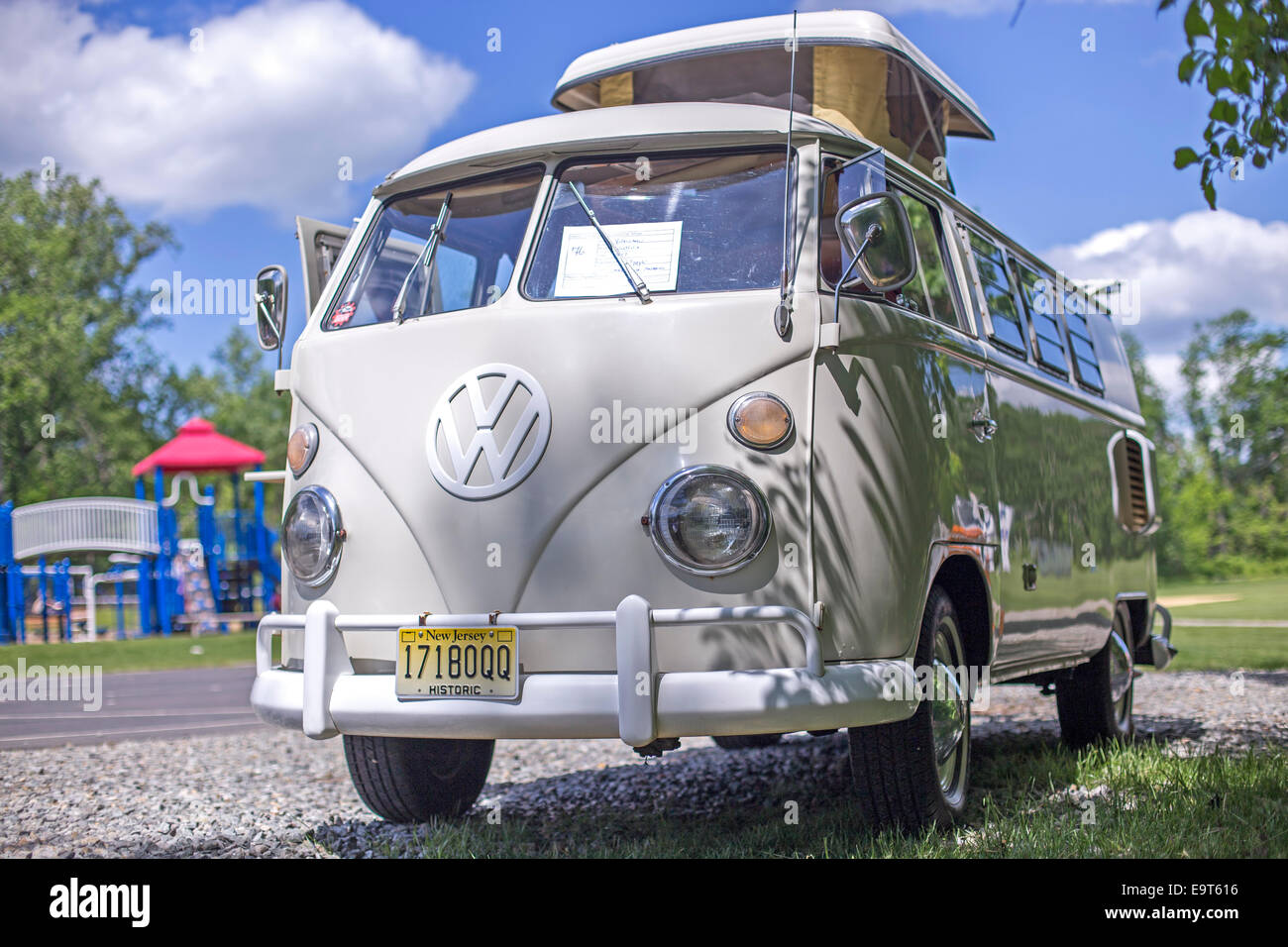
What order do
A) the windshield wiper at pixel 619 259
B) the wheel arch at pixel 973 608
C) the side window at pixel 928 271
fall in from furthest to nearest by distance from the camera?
the wheel arch at pixel 973 608, the side window at pixel 928 271, the windshield wiper at pixel 619 259

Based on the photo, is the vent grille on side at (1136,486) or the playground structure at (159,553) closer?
the vent grille on side at (1136,486)

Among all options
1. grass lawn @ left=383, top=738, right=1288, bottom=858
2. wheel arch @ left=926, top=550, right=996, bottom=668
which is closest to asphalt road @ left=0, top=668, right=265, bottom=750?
grass lawn @ left=383, top=738, right=1288, bottom=858

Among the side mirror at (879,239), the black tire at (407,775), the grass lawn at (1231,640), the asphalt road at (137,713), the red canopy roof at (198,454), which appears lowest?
the grass lawn at (1231,640)

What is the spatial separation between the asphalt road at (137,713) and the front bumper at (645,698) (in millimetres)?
5834

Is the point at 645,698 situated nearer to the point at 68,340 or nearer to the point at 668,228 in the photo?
the point at 668,228

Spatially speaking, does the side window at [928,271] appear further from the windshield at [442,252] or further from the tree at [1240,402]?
the tree at [1240,402]

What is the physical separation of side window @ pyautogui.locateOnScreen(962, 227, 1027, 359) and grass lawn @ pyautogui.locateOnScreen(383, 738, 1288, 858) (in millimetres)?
2074

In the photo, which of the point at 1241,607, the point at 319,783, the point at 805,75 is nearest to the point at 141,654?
the point at 319,783

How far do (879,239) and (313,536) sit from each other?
7.27ft

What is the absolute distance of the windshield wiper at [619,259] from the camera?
4465 mm

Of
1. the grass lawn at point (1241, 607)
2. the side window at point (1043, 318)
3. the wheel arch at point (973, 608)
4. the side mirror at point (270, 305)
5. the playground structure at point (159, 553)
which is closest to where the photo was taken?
the wheel arch at point (973, 608)

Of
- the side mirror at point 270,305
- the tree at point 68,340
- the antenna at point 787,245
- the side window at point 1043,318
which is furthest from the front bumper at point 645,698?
the tree at point 68,340

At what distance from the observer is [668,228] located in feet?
15.3

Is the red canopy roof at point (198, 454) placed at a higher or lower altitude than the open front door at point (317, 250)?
higher
